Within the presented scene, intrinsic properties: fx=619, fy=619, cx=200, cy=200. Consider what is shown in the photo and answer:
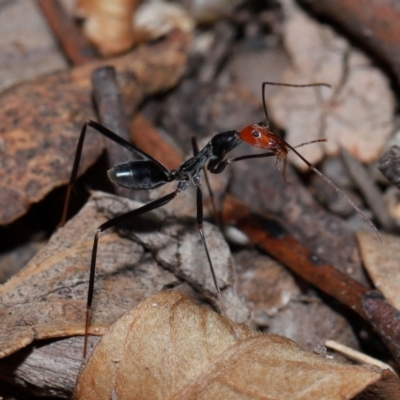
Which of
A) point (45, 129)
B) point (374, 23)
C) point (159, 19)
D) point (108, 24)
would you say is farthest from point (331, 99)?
point (45, 129)

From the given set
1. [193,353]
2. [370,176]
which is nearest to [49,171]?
[193,353]

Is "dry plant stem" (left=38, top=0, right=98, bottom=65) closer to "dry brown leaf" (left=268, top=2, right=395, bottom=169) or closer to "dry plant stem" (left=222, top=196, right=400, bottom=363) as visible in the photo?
"dry brown leaf" (left=268, top=2, right=395, bottom=169)

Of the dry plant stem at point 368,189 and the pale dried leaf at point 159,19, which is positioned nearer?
the dry plant stem at point 368,189

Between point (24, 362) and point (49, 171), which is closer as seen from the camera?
point (24, 362)

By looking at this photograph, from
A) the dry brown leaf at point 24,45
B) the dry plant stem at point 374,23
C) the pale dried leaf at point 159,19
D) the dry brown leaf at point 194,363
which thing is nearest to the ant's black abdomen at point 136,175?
the dry brown leaf at point 194,363

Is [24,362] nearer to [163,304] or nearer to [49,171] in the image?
[163,304]

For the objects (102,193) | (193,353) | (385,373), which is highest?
(102,193)

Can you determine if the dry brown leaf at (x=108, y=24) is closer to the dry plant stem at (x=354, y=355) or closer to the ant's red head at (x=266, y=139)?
the ant's red head at (x=266, y=139)
